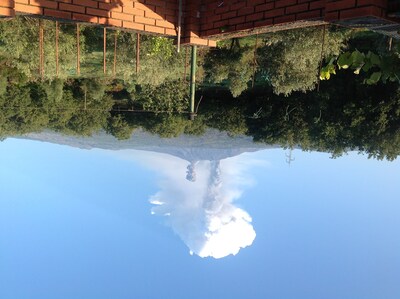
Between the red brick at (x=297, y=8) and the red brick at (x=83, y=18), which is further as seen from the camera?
the red brick at (x=83, y=18)

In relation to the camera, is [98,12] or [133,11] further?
[133,11]

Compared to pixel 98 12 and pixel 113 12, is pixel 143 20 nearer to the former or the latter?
pixel 113 12

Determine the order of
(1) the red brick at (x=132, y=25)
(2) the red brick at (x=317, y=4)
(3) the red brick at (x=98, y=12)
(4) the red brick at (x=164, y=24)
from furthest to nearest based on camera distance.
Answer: (4) the red brick at (x=164, y=24)
(1) the red brick at (x=132, y=25)
(3) the red brick at (x=98, y=12)
(2) the red brick at (x=317, y=4)

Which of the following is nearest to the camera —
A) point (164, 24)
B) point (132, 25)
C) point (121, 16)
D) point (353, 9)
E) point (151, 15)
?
point (353, 9)

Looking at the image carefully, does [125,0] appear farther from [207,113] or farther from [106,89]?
[207,113]

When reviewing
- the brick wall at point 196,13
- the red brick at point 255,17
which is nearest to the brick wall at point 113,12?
the brick wall at point 196,13

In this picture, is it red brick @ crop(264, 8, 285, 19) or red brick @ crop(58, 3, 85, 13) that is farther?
red brick @ crop(58, 3, 85, 13)

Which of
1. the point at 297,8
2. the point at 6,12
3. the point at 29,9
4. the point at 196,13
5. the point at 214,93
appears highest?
the point at 196,13

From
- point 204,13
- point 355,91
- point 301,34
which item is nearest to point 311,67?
point 301,34

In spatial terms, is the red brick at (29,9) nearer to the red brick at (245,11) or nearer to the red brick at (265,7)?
the red brick at (245,11)

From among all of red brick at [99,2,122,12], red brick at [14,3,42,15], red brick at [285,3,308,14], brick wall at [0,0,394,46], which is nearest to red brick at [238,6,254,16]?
brick wall at [0,0,394,46]

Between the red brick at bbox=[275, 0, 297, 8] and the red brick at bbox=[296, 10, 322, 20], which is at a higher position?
the red brick at bbox=[275, 0, 297, 8]

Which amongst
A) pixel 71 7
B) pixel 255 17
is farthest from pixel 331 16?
pixel 71 7

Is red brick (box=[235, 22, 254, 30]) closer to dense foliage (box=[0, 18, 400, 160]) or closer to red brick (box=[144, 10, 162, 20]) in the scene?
red brick (box=[144, 10, 162, 20])
